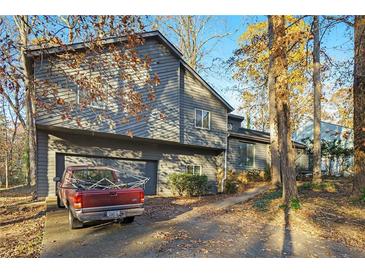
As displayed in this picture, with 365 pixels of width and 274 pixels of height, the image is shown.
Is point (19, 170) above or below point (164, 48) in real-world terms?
below

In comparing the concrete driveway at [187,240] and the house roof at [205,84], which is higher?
the house roof at [205,84]

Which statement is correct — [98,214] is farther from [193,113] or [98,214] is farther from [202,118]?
[202,118]

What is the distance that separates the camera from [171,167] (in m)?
16.3

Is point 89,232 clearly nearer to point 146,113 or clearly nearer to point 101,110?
point 101,110

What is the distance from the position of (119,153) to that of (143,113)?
103 inches

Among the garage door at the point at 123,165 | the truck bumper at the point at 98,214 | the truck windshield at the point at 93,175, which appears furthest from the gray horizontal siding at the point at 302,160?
the truck bumper at the point at 98,214

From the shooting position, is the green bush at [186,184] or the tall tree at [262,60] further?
the green bush at [186,184]

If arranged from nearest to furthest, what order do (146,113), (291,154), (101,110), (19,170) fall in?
1. (291,154)
2. (101,110)
3. (146,113)
4. (19,170)

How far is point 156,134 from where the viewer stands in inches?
548

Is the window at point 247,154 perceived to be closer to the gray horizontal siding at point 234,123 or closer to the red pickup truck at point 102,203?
the gray horizontal siding at point 234,123

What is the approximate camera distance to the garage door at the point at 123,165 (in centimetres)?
1258

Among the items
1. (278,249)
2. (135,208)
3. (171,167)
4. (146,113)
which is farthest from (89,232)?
(171,167)

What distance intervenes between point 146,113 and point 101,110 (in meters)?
2.48

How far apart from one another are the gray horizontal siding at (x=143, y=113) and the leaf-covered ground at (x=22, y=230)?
135 inches
